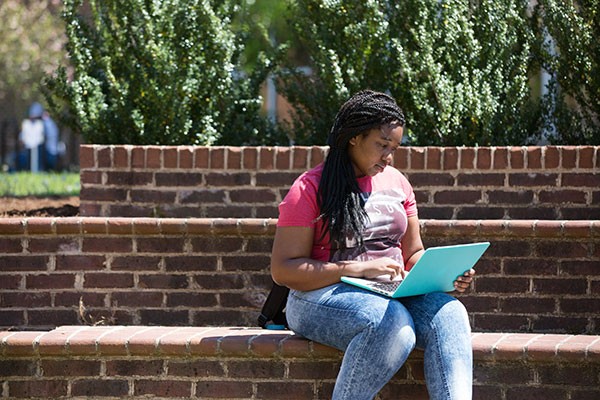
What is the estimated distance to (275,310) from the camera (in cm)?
456

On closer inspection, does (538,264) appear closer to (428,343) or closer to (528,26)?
(428,343)

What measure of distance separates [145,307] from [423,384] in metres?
1.60

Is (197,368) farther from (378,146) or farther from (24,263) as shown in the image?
(24,263)

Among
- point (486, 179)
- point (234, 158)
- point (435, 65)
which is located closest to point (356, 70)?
point (435, 65)

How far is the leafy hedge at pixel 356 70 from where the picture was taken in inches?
235

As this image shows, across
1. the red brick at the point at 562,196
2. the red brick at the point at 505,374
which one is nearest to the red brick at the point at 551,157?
the red brick at the point at 562,196

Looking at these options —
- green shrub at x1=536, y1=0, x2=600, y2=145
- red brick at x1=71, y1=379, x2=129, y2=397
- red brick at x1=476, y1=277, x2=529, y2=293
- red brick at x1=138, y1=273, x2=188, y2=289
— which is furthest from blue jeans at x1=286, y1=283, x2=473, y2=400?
green shrub at x1=536, y1=0, x2=600, y2=145

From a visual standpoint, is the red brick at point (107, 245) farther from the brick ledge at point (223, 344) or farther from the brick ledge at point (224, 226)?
the brick ledge at point (223, 344)

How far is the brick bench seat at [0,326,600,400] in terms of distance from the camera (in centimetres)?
420

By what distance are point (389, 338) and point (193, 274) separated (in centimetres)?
Answer: 162

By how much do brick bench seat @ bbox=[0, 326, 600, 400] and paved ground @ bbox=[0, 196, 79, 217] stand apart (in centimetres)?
155

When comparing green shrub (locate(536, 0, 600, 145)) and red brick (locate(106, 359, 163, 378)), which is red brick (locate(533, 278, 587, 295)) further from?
red brick (locate(106, 359, 163, 378))

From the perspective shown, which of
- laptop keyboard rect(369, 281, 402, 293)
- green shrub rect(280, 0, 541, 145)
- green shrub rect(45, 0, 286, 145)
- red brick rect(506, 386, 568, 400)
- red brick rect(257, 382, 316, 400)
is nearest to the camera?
laptop keyboard rect(369, 281, 402, 293)

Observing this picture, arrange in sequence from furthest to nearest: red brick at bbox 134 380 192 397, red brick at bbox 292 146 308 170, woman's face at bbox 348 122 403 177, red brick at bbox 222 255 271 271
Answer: red brick at bbox 292 146 308 170 → red brick at bbox 222 255 271 271 → red brick at bbox 134 380 192 397 → woman's face at bbox 348 122 403 177
